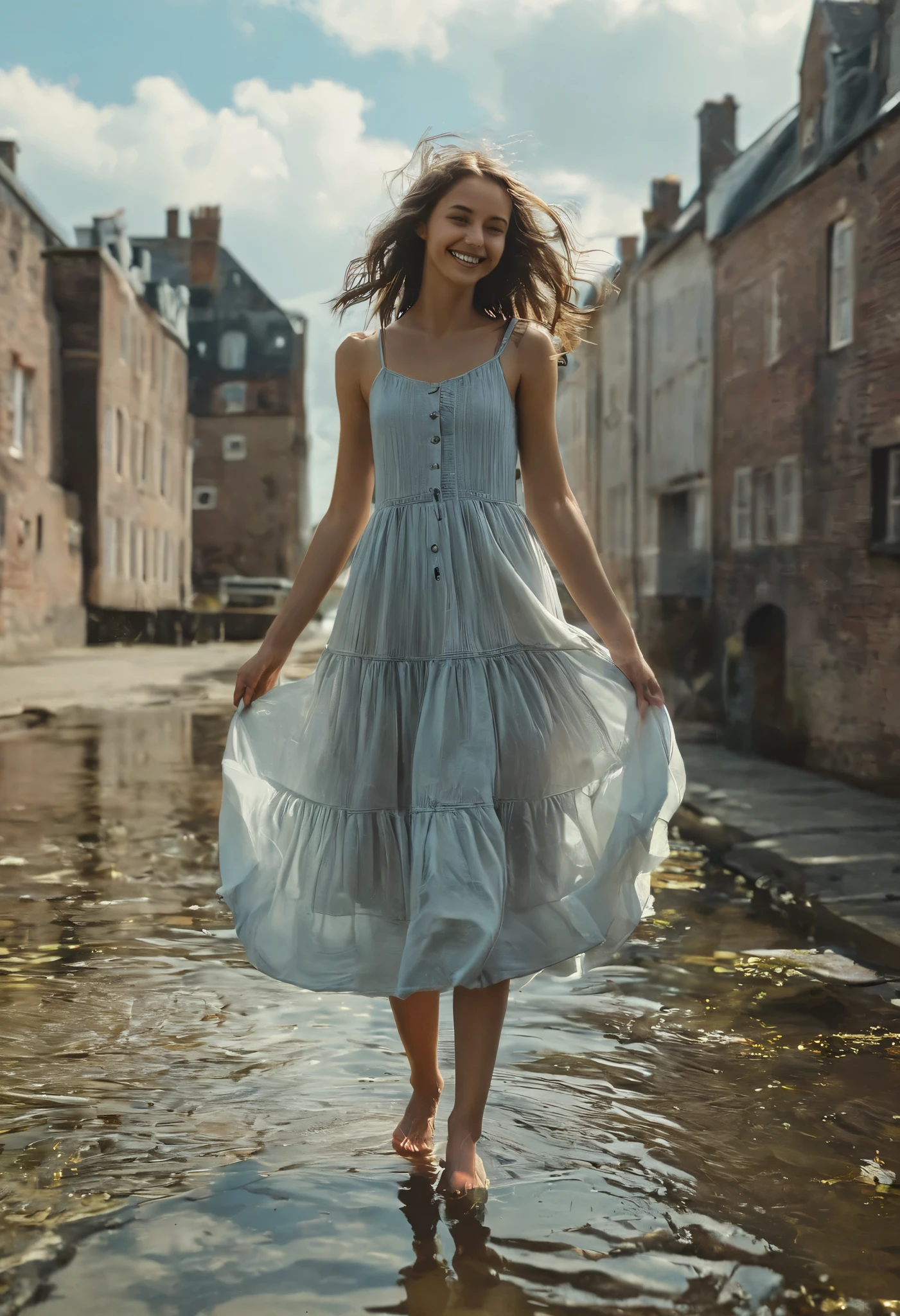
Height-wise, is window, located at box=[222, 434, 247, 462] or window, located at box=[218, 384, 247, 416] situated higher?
window, located at box=[218, 384, 247, 416]

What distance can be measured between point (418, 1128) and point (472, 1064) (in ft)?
0.99

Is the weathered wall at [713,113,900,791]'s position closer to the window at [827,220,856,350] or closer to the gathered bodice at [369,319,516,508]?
the window at [827,220,856,350]

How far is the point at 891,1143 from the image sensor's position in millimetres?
3174

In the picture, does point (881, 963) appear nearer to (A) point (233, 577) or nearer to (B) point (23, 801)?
(B) point (23, 801)

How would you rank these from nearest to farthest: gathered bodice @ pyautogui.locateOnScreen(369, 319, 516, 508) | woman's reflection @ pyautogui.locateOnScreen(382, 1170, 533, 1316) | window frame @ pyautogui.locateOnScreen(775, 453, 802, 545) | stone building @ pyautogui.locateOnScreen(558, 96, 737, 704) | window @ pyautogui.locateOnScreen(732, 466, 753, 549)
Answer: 1. woman's reflection @ pyautogui.locateOnScreen(382, 1170, 533, 1316)
2. gathered bodice @ pyautogui.locateOnScreen(369, 319, 516, 508)
3. window frame @ pyautogui.locateOnScreen(775, 453, 802, 545)
4. window @ pyautogui.locateOnScreen(732, 466, 753, 549)
5. stone building @ pyautogui.locateOnScreen(558, 96, 737, 704)

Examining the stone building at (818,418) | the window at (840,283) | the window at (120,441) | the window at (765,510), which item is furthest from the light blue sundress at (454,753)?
the window at (120,441)

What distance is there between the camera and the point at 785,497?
15461 mm

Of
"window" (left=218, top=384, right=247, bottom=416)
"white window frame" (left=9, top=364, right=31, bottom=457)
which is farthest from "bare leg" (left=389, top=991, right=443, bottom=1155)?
"window" (left=218, top=384, right=247, bottom=416)

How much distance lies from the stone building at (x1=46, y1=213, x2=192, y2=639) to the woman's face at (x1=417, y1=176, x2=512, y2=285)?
3029cm

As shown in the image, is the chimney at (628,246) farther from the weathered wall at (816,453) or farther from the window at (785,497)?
the window at (785,497)

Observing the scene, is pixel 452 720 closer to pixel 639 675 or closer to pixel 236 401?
pixel 639 675

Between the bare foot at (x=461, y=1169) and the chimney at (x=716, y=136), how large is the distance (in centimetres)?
2089

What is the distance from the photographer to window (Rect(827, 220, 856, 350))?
44.1 feet

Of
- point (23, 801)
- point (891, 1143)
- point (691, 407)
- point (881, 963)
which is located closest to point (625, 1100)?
point (891, 1143)
